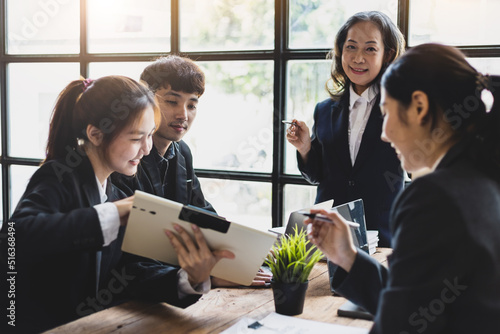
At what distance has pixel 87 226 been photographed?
4.84 ft

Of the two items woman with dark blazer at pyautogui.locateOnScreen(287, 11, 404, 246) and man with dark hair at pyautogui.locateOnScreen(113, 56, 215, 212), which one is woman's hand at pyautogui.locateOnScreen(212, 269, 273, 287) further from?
woman with dark blazer at pyautogui.locateOnScreen(287, 11, 404, 246)

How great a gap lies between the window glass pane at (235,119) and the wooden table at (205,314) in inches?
77.2

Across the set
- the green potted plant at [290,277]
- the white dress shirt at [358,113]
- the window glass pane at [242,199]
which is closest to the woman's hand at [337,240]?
the green potted plant at [290,277]

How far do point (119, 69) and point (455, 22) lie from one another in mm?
2308

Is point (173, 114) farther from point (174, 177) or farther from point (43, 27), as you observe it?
point (43, 27)

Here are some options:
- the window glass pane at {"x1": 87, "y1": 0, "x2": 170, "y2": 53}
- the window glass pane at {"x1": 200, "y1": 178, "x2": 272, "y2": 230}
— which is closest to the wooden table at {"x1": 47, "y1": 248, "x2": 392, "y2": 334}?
the window glass pane at {"x1": 200, "y1": 178, "x2": 272, "y2": 230}

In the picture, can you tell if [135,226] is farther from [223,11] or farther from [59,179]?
[223,11]

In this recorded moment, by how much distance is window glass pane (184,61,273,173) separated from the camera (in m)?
3.61

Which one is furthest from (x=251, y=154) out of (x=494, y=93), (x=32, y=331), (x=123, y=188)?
(x=494, y=93)

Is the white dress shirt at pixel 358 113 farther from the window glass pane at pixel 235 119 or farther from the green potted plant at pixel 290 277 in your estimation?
the green potted plant at pixel 290 277

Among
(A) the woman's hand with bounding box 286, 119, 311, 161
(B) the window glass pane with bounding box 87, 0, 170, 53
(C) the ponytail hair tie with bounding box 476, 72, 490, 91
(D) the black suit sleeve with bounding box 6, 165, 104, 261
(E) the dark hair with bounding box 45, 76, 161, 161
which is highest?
(B) the window glass pane with bounding box 87, 0, 170, 53

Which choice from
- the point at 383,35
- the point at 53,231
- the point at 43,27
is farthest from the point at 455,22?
the point at 43,27

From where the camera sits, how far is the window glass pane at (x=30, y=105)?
4348 mm

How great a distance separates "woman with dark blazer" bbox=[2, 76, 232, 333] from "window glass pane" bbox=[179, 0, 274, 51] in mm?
1839
